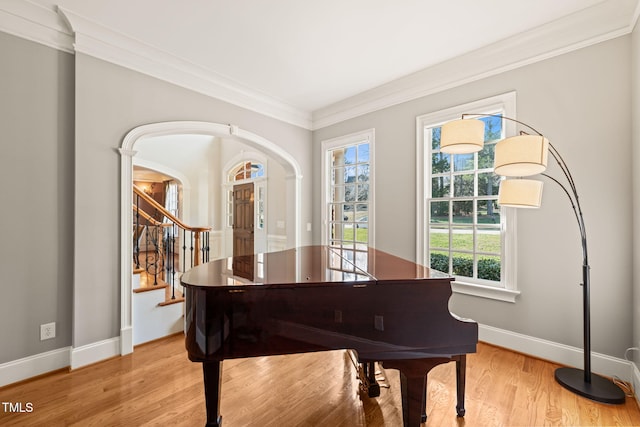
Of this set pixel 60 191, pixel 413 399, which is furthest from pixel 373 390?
pixel 60 191

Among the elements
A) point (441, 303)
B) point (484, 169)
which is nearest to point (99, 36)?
point (441, 303)

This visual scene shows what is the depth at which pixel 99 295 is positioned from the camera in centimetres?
253

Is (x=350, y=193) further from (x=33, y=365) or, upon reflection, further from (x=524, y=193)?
(x=33, y=365)

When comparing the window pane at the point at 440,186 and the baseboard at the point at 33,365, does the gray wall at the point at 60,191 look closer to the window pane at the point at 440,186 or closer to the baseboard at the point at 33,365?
the baseboard at the point at 33,365

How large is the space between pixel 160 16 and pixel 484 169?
10.9 feet

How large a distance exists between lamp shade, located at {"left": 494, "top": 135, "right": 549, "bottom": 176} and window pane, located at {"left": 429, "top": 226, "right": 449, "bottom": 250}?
3.81 ft

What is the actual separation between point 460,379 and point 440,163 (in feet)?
7.46

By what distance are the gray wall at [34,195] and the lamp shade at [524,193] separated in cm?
368

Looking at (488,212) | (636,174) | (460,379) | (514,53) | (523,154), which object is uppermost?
(514,53)

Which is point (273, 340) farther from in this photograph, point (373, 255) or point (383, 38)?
point (383, 38)

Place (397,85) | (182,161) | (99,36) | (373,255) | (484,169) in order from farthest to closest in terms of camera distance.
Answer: (182,161) < (397,85) < (484,169) < (99,36) < (373,255)

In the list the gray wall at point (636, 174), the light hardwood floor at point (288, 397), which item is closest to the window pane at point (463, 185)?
the gray wall at point (636, 174)

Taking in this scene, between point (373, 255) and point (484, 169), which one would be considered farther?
point (484, 169)

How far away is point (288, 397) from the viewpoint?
198cm
